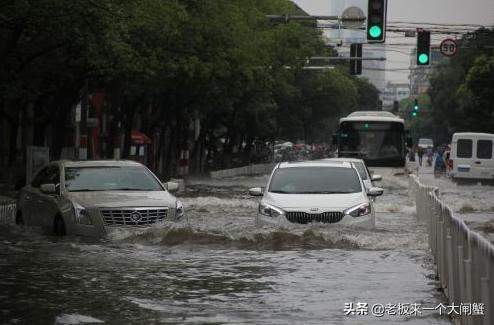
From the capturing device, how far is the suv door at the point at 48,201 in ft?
60.3

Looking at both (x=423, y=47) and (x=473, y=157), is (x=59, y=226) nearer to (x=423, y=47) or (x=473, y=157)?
(x=423, y=47)

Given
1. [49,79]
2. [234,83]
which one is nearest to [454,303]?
[49,79]

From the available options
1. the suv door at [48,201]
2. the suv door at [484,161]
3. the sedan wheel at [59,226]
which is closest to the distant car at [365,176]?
the suv door at [48,201]

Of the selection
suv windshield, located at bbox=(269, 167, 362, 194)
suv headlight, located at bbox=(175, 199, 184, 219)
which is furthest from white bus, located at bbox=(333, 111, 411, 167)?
suv headlight, located at bbox=(175, 199, 184, 219)

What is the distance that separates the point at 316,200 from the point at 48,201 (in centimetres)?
438

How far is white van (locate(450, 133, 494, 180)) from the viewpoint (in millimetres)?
53375

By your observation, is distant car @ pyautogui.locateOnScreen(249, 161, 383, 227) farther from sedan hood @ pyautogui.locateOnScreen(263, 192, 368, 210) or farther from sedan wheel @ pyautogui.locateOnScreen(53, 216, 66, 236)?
sedan wheel @ pyautogui.locateOnScreen(53, 216, 66, 236)

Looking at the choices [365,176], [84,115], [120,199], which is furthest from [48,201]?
[84,115]

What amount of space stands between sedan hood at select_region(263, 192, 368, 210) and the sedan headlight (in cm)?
10

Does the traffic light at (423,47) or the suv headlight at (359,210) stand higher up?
the traffic light at (423,47)

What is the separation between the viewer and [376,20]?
86.8 feet

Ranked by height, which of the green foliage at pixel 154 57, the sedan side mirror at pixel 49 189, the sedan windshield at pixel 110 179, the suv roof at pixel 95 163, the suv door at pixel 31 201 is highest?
the green foliage at pixel 154 57

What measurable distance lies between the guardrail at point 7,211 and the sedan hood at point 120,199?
6254mm

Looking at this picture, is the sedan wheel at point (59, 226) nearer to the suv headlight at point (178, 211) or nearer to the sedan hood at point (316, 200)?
the suv headlight at point (178, 211)
